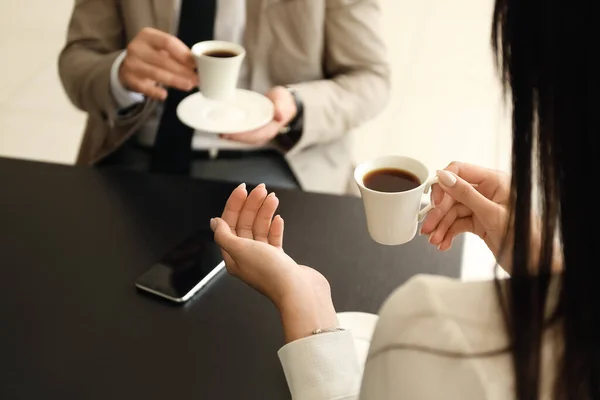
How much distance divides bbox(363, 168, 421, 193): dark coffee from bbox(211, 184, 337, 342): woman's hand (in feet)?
0.47

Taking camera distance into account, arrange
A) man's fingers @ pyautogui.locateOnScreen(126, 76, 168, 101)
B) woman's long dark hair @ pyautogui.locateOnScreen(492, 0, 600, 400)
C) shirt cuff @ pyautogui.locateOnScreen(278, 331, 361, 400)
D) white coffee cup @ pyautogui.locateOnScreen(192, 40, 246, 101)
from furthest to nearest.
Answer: man's fingers @ pyautogui.locateOnScreen(126, 76, 168, 101), white coffee cup @ pyautogui.locateOnScreen(192, 40, 246, 101), shirt cuff @ pyautogui.locateOnScreen(278, 331, 361, 400), woman's long dark hair @ pyautogui.locateOnScreen(492, 0, 600, 400)

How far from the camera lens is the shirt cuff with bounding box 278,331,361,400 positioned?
78 cm

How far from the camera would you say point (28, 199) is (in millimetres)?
1128

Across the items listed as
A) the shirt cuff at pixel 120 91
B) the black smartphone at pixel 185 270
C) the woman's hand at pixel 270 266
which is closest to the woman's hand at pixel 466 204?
the woman's hand at pixel 270 266

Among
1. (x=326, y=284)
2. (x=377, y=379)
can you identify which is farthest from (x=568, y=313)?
(x=326, y=284)

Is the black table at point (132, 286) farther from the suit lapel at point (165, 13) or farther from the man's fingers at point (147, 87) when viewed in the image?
the suit lapel at point (165, 13)

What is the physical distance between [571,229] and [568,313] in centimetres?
7

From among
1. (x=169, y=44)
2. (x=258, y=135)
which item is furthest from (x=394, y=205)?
(x=169, y=44)

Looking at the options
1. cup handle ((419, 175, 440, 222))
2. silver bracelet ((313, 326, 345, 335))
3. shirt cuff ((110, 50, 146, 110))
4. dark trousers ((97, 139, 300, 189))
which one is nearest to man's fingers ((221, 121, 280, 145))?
dark trousers ((97, 139, 300, 189))

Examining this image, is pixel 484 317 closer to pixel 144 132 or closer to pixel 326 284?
pixel 326 284

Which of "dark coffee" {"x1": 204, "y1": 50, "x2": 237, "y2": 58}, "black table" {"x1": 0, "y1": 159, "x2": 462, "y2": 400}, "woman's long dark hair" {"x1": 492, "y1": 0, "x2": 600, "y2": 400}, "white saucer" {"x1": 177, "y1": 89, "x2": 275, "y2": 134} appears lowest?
"black table" {"x1": 0, "y1": 159, "x2": 462, "y2": 400}

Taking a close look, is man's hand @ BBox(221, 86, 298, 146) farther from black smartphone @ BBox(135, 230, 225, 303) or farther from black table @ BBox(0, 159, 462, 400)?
black smartphone @ BBox(135, 230, 225, 303)

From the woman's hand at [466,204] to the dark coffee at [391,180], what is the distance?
0.13 ft

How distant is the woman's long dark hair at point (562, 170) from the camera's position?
523 millimetres
